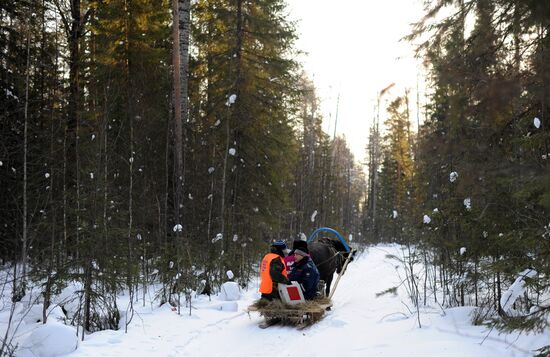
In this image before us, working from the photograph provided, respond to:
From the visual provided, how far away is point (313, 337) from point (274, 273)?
59.4 inches

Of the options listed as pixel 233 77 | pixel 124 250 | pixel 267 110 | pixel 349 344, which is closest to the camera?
pixel 349 344

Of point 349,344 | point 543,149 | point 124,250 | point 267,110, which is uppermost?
point 267,110

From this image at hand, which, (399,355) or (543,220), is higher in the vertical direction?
(543,220)

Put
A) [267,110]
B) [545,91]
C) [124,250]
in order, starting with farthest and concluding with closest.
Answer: [267,110]
[124,250]
[545,91]

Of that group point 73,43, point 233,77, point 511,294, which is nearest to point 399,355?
point 511,294

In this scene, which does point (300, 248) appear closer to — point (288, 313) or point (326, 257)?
point (288, 313)

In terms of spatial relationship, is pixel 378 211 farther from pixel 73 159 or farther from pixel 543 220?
pixel 543 220

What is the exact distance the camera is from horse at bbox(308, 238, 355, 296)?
10.8m

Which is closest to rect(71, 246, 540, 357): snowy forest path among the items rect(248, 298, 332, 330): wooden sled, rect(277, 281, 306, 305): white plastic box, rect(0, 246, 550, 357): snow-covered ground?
rect(0, 246, 550, 357): snow-covered ground

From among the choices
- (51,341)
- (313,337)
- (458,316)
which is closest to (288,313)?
(313,337)

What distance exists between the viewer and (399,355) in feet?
19.3

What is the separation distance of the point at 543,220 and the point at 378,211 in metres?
50.0

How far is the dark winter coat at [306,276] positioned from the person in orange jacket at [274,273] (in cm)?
71

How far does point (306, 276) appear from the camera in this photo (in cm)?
924
